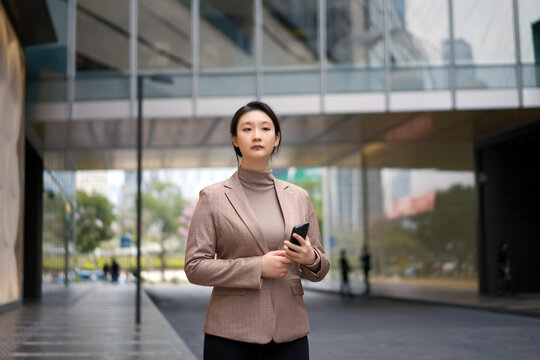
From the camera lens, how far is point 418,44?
21.7 metres

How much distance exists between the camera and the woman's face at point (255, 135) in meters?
2.66

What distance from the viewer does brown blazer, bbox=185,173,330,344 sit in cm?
252

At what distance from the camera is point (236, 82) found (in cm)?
2155

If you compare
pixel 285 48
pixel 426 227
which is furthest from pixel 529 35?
pixel 426 227

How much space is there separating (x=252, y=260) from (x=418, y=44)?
20.2 m

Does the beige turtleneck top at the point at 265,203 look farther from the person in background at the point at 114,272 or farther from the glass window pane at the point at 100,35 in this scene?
the person in background at the point at 114,272

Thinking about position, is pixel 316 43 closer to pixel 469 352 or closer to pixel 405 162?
pixel 405 162

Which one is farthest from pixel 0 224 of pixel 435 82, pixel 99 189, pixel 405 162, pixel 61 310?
pixel 99 189

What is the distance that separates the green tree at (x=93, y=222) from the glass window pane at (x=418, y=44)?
138 feet

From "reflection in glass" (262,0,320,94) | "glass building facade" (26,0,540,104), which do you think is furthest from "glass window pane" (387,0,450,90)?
"reflection in glass" (262,0,320,94)

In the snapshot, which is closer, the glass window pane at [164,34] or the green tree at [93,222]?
the glass window pane at [164,34]

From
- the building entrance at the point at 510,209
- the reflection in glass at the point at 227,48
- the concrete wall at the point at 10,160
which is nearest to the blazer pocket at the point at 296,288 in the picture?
the concrete wall at the point at 10,160

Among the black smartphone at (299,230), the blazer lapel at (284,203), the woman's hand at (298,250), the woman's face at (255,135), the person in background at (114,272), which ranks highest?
the woman's face at (255,135)

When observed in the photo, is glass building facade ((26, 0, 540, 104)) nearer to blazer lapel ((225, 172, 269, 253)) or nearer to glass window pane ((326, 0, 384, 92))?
glass window pane ((326, 0, 384, 92))
